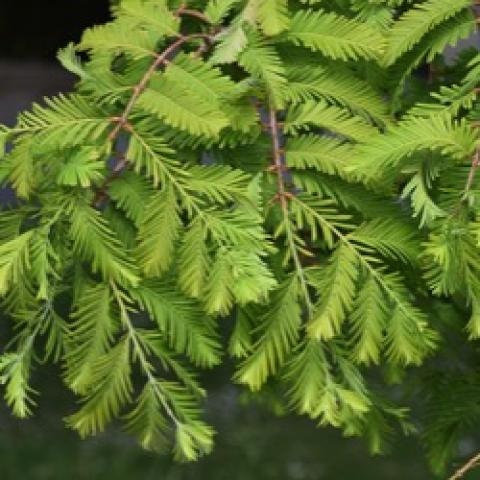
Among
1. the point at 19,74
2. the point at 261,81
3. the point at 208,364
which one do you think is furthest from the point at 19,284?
the point at 19,74

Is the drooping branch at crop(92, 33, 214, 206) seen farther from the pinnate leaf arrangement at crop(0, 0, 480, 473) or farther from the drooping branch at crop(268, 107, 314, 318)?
the drooping branch at crop(268, 107, 314, 318)

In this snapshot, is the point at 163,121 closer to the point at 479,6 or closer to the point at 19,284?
the point at 19,284

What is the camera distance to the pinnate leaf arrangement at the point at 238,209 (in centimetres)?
100

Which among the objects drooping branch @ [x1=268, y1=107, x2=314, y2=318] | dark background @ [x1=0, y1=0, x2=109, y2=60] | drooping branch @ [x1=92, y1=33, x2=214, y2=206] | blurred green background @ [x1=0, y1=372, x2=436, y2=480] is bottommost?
blurred green background @ [x1=0, y1=372, x2=436, y2=480]

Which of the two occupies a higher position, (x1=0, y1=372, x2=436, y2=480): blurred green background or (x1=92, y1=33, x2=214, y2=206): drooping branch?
(x1=92, y1=33, x2=214, y2=206): drooping branch

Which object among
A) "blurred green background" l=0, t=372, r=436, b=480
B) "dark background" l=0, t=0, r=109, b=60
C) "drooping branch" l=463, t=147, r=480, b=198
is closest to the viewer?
"drooping branch" l=463, t=147, r=480, b=198

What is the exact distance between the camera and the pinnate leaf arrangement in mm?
1003

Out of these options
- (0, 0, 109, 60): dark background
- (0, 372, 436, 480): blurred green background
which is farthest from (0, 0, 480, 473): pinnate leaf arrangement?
(0, 0, 109, 60): dark background

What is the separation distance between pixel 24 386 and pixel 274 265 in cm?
33

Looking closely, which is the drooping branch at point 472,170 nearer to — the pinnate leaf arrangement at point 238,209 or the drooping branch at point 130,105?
the pinnate leaf arrangement at point 238,209

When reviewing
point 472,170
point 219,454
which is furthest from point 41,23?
point 472,170

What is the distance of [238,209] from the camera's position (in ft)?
3.34

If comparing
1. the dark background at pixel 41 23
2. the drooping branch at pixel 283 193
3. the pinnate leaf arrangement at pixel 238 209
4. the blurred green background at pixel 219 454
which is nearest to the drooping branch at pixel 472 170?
the pinnate leaf arrangement at pixel 238 209

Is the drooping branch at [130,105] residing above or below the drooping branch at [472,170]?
above
